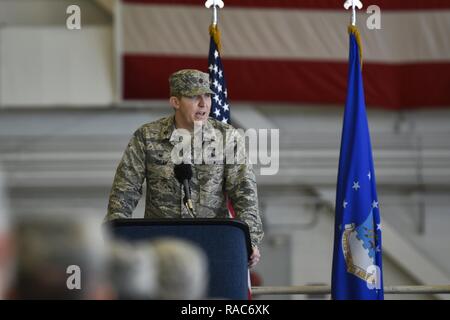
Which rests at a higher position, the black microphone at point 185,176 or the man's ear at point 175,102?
the man's ear at point 175,102

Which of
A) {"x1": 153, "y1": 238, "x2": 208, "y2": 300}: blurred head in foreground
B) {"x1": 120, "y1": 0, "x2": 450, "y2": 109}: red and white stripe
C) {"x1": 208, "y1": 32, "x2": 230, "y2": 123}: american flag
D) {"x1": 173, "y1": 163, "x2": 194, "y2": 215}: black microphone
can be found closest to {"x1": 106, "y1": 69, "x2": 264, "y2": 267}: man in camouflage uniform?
{"x1": 173, "y1": 163, "x2": 194, "y2": 215}: black microphone

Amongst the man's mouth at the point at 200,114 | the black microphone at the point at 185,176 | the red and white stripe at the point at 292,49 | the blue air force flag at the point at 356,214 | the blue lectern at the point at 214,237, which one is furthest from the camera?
the red and white stripe at the point at 292,49

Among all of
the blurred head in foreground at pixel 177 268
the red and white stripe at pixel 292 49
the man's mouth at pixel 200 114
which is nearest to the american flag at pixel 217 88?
the man's mouth at pixel 200 114

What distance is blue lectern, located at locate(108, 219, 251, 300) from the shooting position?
8.98ft

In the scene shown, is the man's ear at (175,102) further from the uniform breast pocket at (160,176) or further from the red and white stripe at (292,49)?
the red and white stripe at (292,49)

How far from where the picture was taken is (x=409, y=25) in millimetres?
8203

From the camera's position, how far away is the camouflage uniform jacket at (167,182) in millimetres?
3723

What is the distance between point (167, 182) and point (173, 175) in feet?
0.13

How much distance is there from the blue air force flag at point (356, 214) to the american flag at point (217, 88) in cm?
68

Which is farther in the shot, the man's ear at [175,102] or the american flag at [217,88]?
the american flag at [217,88]

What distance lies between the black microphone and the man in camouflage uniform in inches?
7.3

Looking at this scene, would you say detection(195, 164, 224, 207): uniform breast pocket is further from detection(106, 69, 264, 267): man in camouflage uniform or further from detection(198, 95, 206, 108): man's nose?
detection(198, 95, 206, 108): man's nose

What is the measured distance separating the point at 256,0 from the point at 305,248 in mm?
2235

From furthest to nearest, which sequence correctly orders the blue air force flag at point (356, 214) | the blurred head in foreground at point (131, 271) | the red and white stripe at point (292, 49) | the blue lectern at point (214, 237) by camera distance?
the red and white stripe at point (292, 49)
the blue air force flag at point (356, 214)
the blue lectern at point (214, 237)
the blurred head in foreground at point (131, 271)
